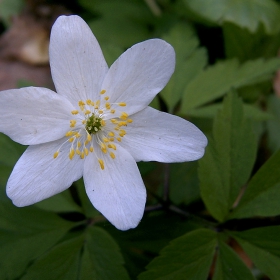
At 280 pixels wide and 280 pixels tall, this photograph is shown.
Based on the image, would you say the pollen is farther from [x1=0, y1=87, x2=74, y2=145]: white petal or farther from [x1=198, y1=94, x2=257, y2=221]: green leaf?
[x1=198, y1=94, x2=257, y2=221]: green leaf

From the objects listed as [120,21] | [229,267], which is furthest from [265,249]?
[120,21]

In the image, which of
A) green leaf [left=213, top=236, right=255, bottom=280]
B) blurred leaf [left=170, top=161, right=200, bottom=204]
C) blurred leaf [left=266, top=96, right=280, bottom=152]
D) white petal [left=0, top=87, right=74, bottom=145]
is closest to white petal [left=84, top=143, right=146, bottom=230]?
white petal [left=0, top=87, right=74, bottom=145]

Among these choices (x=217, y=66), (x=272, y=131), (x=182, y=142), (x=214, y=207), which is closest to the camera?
(x=182, y=142)

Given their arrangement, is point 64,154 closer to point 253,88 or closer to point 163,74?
point 163,74

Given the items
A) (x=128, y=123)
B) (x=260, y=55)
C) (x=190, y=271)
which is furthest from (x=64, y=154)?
(x=260, y=55)

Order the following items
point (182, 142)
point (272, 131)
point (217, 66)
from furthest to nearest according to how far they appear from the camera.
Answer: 1. point (272, 131)
2. point (217, 66)
3. point (182, 142)

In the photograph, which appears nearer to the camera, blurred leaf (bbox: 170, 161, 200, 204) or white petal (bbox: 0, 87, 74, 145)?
white petal (bbox: 0, 87, 74, 145)

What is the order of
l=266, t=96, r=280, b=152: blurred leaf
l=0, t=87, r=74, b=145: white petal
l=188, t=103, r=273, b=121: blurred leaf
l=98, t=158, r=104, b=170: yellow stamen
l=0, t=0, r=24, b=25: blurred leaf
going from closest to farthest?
l=0, t=87, r=74, b=145: white petal < l=98, t=158, r=104, b=170: yellow stamen < l=188, t=103, r=273, b=121: blurred leaf < l=266, t=96, r=280, b=152: blurred leaf < l=0, t=0, r=24, b=25: blurred leaf
